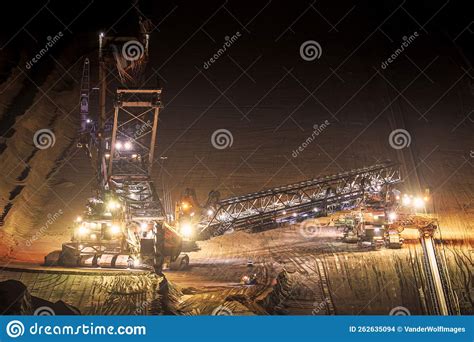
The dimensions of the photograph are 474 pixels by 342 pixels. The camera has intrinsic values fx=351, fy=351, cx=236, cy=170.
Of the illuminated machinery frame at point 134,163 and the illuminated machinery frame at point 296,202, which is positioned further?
the illuminated machinery frame at point 296,202

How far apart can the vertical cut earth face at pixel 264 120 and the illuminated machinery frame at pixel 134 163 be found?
155 centimetres

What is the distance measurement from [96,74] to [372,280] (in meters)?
15.7

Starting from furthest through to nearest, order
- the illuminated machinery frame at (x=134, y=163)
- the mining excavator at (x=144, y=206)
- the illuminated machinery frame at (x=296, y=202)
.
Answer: the illuminated machinery frame at (x=296, y=202), the illuminated machinery frame at (x=134, y=163), the mining excavator at (x=144, y=206)

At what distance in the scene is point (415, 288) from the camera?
24.1 ft

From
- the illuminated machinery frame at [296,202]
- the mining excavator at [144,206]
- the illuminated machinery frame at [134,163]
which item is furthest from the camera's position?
the illuminated machinery frame at [296,202]

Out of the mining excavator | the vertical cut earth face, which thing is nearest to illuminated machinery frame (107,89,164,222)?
the mining excavator

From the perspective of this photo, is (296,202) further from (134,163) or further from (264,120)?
(264,120)

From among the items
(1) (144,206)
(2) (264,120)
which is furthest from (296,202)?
(2) (264,120)

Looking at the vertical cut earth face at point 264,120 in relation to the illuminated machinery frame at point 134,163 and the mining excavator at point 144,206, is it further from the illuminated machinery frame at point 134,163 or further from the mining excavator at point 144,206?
the illuminated machinery frame at point 134,163

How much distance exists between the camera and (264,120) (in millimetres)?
17812

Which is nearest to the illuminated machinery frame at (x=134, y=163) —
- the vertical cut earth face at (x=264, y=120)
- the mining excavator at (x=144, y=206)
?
the mining excavator at (x=144, y=206)

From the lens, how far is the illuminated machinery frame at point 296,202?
33.3 ft

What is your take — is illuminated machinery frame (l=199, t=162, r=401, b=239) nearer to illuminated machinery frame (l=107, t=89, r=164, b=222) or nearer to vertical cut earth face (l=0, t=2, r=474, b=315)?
vertical cut earth face (l=0, t=2, r=474, b=315)

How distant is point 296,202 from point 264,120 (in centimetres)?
773
